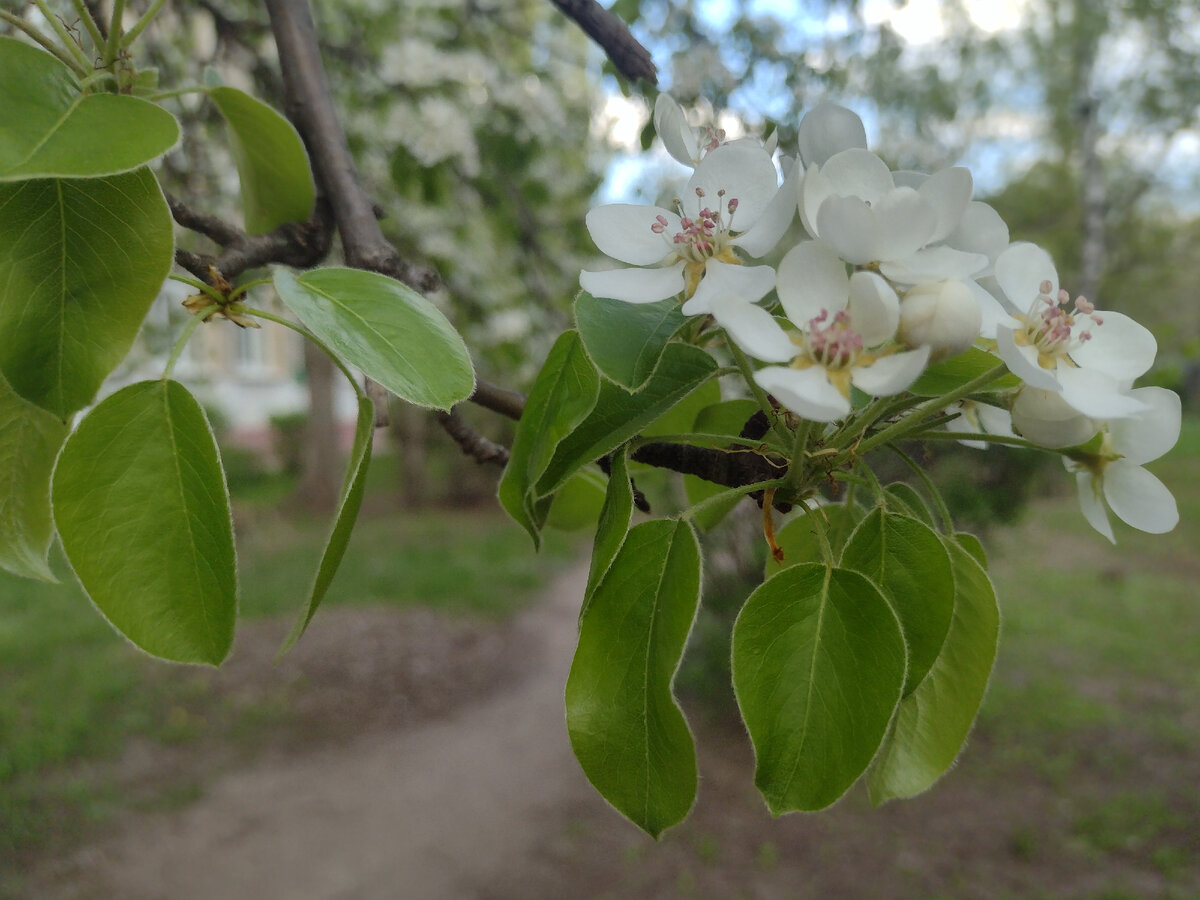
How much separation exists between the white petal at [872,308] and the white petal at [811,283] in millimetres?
15

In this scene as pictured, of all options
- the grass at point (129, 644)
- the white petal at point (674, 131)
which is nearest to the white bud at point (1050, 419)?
the white petal at point (674, 131)

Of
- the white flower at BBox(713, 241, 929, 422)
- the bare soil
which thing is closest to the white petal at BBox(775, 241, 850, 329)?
the white flower at BBox(713, 241, 929, 422)

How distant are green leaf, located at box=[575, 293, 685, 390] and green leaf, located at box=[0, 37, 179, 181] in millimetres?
289

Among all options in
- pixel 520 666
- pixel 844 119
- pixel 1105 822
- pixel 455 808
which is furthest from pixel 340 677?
pixel 844 119

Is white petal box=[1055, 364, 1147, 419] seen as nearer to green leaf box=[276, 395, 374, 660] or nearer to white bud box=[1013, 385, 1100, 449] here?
white bud box=[1013, 385, 1100, 449]

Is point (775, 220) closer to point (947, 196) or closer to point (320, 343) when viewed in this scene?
point (947, 196)

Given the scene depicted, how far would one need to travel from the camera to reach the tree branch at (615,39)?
1.07m

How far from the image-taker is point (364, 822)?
3471 millimetres

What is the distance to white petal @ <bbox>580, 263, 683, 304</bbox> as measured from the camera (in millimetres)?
585

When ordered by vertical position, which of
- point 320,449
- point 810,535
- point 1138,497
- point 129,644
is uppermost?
point 1138,497

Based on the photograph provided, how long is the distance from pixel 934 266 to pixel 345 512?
42cm

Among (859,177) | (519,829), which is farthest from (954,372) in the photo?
(519,829)

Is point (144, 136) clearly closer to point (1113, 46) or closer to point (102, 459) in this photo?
point (102, 459)

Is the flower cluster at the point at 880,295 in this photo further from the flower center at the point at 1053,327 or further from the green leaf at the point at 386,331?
the green leaf at the point at 386,331
